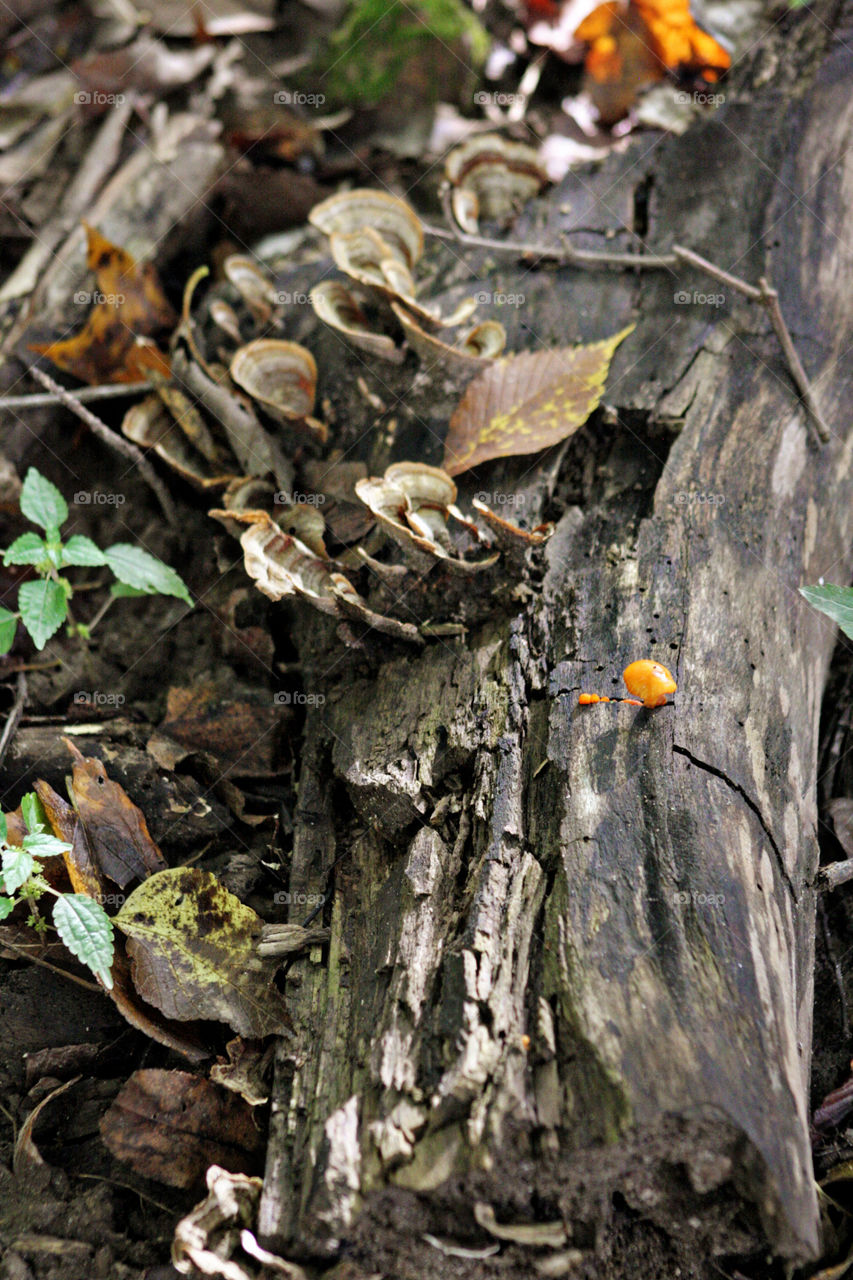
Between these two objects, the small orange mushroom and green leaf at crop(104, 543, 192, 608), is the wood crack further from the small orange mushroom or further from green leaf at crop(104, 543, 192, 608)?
green leaf at crop(104, 543, 192, 608)

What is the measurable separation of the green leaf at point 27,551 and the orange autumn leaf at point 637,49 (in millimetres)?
4818

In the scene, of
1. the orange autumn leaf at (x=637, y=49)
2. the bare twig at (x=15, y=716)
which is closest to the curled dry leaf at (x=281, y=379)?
the bare twig at (x=15, y=716)

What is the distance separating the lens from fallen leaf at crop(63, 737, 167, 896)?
3240 millimetres

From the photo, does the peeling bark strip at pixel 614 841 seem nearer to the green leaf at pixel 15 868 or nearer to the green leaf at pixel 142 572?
the green leaf at pixel 142 572

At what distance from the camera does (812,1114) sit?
9.61 feet

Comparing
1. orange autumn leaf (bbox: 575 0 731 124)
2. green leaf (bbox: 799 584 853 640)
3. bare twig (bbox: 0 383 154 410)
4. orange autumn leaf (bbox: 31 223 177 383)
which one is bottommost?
green leaf (bbox: 799 584 853 640)

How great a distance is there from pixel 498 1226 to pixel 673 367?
3490mm

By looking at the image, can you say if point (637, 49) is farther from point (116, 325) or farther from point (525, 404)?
point (116, 325)

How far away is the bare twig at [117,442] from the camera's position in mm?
4227

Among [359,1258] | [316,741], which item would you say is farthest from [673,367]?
[359,1258]

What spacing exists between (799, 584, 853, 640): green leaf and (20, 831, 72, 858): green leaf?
8.85 feet

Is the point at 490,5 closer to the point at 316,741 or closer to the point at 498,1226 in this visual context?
the point at 316,741

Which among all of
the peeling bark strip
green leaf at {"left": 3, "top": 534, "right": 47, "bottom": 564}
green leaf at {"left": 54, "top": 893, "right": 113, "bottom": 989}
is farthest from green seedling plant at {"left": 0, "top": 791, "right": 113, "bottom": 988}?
green leaf at {"left": 3, "top": 534, "right": 47, "bottom": 564}

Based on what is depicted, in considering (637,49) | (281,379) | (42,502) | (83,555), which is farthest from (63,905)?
(637,49)
